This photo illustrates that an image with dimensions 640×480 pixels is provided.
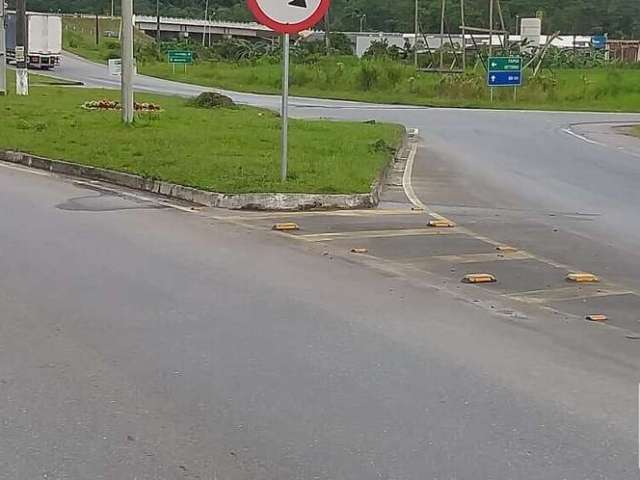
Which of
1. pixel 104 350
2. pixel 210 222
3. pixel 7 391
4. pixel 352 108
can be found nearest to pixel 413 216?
pixel 210 222

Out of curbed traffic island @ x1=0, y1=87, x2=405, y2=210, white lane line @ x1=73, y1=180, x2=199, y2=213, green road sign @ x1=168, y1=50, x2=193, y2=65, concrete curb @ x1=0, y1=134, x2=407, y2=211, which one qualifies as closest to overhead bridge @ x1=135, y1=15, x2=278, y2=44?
green road sign @ x1=168, y1=50, x2=193, y2=65

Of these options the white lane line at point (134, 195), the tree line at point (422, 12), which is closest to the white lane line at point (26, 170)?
the white lane line at point (134, 195)

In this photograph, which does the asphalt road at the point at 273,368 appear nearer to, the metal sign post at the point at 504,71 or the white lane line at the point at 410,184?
the white lane line at the point at 410,184

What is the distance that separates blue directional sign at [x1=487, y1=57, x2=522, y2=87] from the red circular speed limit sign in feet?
121

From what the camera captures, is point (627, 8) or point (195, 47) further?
point (627, 8)

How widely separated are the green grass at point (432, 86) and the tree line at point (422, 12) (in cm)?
5951

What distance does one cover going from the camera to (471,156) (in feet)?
75.7

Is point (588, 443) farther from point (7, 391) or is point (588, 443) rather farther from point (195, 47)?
point (195, 47)

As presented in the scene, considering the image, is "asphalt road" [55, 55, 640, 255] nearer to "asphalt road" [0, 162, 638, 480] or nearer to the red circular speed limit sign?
the red circular speed limit sign

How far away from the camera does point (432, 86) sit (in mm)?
54156

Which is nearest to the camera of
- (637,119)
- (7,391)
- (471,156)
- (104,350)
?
(7,391)

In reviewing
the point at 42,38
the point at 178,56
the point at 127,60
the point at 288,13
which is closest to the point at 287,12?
the point at 288,13

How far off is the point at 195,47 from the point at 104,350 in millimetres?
90384

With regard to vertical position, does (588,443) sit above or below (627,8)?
below
